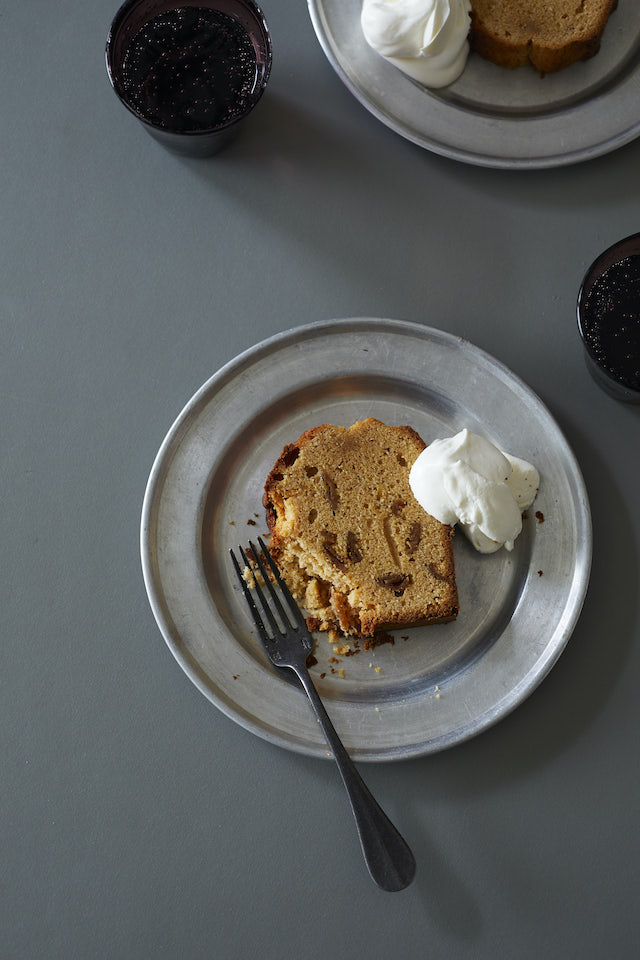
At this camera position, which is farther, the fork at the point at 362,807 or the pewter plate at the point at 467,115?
the pewter plate at the point at 467,115

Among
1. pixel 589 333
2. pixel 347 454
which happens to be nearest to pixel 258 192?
pixel 347 454

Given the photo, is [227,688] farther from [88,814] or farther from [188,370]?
[188,370]

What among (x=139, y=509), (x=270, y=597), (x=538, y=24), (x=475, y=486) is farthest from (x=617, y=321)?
(x=139, y=509)

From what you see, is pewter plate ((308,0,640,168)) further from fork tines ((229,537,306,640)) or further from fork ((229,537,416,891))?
fork ((229,537,416,891))

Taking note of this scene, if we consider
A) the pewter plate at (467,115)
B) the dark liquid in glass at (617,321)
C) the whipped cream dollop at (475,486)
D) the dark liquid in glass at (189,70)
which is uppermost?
the dark liquid in glass at (189,70)

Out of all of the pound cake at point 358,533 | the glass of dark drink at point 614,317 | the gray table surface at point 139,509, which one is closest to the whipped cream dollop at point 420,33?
the gray table surface at point 139,509

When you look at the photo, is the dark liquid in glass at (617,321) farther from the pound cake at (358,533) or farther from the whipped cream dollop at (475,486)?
the pound cake at (358,533)

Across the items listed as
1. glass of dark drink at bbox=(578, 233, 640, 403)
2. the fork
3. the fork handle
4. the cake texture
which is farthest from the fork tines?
the cake texture
